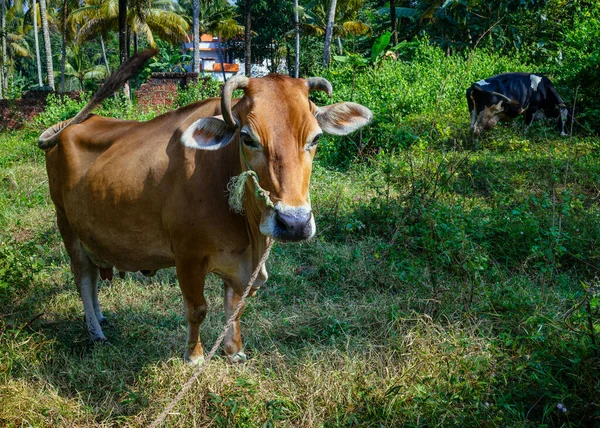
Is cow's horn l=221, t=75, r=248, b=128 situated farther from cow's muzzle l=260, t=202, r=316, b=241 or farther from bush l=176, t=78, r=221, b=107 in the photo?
bush l=176, t=78, r=221, b=107

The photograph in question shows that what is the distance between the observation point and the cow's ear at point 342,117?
3.08 meters

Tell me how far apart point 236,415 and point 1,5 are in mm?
39817

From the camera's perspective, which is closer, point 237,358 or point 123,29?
point 237,358

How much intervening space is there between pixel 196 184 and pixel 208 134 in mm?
363

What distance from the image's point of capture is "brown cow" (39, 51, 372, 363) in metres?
2.66

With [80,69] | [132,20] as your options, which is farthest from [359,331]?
[80,69]

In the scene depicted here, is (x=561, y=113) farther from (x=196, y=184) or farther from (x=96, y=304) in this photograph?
(x=96, y=304)

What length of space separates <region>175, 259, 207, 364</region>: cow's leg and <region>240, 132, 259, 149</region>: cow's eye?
0.85 metres

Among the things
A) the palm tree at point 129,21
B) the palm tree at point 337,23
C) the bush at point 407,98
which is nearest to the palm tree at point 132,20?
the palm tree at point 129,21

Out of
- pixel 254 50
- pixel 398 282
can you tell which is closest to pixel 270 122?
pixel 398 282

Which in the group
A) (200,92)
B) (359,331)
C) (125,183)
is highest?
(125,183)

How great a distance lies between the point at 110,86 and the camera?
4.14 metres

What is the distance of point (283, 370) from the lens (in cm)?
328

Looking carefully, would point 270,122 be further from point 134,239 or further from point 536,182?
point 536,182
